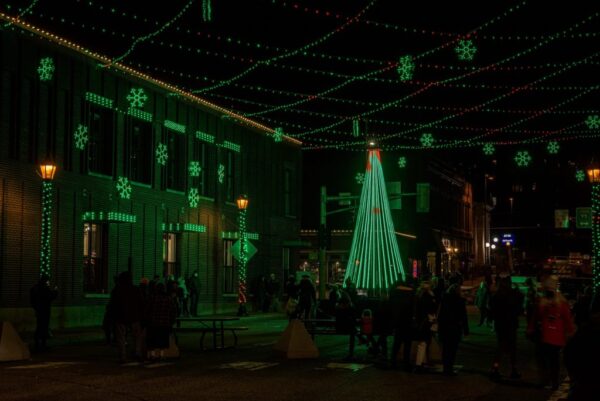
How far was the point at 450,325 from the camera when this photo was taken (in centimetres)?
1596

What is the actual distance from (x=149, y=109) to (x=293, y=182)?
14.9 m

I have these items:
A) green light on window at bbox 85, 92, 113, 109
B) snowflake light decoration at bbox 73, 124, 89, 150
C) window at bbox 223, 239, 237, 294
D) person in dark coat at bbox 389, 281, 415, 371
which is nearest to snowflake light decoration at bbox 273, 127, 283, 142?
window at bbox 223, 239, 237, 294

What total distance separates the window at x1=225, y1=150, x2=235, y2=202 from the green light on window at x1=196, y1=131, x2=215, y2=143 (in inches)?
80.2

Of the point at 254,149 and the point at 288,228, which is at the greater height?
the point at 254,149

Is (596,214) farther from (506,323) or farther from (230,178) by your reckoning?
(506,323)

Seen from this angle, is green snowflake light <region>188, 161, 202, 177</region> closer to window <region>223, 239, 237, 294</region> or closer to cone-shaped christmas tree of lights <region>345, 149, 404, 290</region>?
window <region>223, 239, 237, 294</region>

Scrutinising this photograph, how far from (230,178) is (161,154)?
656 centimetres

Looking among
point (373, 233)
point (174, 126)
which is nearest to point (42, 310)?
point (174, 126)

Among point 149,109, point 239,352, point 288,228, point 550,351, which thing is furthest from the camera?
point 288,228

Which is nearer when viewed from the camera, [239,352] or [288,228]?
[239,352]

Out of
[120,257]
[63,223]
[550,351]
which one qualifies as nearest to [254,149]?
[120,257]

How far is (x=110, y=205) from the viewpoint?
101 feet

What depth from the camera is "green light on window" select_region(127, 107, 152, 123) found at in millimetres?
32094

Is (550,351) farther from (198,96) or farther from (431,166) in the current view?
(431,166)
